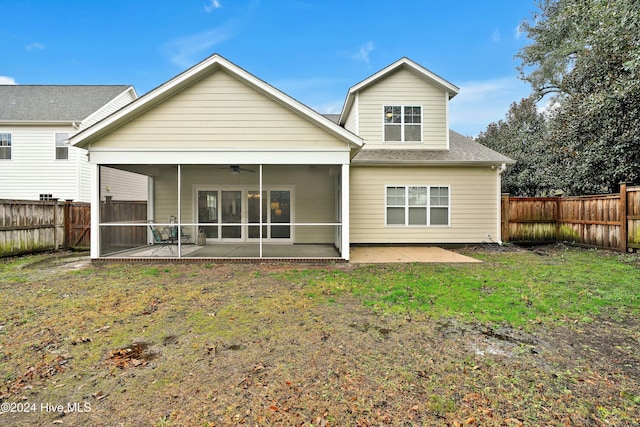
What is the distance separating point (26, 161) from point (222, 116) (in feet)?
43.3

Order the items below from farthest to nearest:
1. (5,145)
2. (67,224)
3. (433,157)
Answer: (5,145), (433,157), (67,224)

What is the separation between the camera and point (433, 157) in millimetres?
11320

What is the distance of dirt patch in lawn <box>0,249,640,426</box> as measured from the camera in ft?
7.90

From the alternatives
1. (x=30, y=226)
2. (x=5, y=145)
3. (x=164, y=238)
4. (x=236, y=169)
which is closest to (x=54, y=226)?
(x=30, y=226)

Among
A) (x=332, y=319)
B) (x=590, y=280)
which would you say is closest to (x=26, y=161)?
(x=332, y=319)

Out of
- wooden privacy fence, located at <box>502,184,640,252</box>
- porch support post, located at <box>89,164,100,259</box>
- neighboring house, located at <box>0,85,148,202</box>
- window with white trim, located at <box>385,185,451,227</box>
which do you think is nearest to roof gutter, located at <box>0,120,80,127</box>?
neighboring house, located at <box>0,85,148,202</box>

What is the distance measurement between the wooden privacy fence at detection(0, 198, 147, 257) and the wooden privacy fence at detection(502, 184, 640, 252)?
1343 centimetres

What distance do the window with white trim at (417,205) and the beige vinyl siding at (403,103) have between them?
178 cm

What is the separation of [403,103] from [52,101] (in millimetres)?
17560

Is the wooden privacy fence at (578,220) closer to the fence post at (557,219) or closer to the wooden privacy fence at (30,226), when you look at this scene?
the fence post at (557,219)

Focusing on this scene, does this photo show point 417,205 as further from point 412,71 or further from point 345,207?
point 412,71

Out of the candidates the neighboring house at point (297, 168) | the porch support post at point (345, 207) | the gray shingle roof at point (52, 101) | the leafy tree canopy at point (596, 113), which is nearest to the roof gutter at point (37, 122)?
the gray shingle roof at point (52, 101)

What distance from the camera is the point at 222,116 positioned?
852 centimetres

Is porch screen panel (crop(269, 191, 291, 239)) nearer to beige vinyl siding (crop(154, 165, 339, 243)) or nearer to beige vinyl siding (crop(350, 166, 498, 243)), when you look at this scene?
beige vinyl siding (crop(154, 165, 339, 243))
